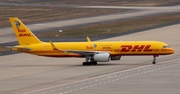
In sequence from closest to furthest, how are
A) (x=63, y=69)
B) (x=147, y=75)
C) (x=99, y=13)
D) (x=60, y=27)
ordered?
1. (x=147, y=75)
2. (x=63, y=69)
3. (x=60, y=27)
4. (x=99, y=13)

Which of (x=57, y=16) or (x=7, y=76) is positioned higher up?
(x=57, y=16)

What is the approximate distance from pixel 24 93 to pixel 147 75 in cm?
1761

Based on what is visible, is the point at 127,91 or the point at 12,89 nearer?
the point at 127,91

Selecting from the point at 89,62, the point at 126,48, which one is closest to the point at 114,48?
the point at 126,48

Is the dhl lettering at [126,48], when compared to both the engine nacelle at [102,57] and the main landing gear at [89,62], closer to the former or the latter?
the engine nacelle at [102,57]

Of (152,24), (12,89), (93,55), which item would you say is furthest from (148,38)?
(12,89)

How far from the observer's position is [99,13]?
17812 centimetres

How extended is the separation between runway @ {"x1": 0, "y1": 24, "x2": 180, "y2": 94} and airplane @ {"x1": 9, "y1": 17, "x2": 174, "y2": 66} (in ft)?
4.94

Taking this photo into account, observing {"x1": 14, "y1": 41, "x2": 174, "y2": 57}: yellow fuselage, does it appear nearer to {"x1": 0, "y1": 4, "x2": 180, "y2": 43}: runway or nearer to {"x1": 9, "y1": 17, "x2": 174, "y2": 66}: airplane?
{"x1": 9, "y1": 17, "x2": 174, "y2": 66}: airplane

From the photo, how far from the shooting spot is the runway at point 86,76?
5847 cm

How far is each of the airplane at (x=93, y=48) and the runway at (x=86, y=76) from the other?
59.3 inches

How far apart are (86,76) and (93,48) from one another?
1343 cm

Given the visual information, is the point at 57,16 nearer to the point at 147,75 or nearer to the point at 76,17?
the point at 76,17

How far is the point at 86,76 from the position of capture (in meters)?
69.8
